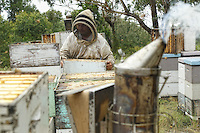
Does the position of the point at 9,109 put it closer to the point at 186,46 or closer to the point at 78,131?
the point at 78,131

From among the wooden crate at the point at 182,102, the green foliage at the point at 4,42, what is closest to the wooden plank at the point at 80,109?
the wooden crate at the point at 182,102

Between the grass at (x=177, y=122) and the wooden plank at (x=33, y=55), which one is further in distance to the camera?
the grass at (x=177, y=122)

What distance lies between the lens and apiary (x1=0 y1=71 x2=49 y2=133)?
867 mm

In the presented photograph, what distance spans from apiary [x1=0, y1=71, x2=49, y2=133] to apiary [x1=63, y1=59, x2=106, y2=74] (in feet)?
5.41

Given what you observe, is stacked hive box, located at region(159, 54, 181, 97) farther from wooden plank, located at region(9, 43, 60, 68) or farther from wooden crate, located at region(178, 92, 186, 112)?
wooden plank, located at region(9, 43, 60, 68)

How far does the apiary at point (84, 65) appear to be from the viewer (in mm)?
3045

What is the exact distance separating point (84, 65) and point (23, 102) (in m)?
2.09

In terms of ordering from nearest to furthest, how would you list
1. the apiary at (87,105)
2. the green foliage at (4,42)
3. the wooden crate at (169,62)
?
the apiary at (87,105) < the wooden crate at (169,62) < the green foliage at (4,42)

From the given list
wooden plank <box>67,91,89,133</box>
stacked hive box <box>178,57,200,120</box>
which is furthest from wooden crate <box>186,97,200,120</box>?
wooden plank <box>67,91,89,133</box>

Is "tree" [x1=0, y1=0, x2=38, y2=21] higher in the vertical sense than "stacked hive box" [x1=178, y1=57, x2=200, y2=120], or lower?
higher

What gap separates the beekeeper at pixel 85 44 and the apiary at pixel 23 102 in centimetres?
265

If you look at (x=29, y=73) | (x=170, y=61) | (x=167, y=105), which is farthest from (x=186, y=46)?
(x=29, y=73)

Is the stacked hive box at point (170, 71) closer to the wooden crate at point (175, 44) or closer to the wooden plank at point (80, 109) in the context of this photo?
the wooden crate at point (175, 44)

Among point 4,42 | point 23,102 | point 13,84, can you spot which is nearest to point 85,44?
point 13,84
